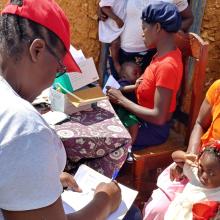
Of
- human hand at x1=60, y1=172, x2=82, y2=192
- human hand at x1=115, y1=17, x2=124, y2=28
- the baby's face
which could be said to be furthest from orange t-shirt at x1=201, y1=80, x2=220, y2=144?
human hand at x1=115, y1=17, x2=124, y2=28

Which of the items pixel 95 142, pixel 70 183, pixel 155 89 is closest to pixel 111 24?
pixel 155 89

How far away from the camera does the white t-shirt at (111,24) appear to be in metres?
3.44

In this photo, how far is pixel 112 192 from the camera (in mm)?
1547

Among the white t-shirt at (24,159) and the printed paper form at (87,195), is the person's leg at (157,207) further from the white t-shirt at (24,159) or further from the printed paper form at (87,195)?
the white t-shirt at (24,159)

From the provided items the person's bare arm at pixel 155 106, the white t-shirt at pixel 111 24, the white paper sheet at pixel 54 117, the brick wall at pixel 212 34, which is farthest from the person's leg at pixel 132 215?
the brick wall at pixel 212 34

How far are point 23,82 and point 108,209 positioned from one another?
1.83 ft

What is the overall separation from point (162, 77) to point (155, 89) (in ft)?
0.31

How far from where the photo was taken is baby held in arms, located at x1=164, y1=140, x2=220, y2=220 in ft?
6.52

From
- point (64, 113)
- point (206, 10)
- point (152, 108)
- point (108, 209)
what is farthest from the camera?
point (206, 10)

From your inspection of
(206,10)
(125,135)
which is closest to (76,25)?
(206,10)

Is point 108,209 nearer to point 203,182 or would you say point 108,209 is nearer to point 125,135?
point 125,135

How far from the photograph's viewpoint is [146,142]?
2695mm

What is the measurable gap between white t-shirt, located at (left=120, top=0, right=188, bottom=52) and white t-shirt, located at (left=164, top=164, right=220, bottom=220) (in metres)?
1.45

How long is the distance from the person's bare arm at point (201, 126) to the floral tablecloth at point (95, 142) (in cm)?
50
